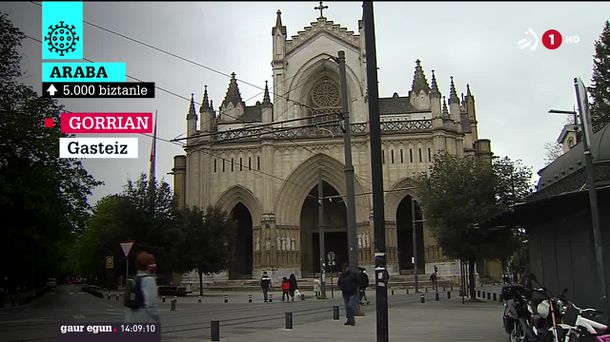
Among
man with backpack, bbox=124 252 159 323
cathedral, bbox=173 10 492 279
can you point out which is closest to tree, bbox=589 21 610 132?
cathedral, bbox=173 10 492 279

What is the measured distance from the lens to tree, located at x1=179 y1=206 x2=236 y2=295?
43438 mm

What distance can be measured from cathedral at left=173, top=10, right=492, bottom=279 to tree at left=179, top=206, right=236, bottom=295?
8.01 metres

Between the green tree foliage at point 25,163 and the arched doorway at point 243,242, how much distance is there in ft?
105

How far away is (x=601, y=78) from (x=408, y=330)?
30.6m

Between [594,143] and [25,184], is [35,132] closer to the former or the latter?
A: [25,184]

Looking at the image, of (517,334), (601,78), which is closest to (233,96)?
(601,78)

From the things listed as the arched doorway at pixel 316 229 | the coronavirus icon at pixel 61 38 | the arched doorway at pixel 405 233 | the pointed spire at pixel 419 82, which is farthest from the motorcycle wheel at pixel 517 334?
the pointed spire at pixel 419 82

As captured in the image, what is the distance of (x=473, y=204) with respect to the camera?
27.1 m

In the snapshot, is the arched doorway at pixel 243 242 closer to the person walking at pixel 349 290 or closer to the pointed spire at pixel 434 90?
the pointed spire at pixel 434 90

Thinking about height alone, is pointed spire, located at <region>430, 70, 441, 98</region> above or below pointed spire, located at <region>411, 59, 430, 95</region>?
below

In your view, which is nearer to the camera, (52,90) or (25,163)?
(52,90)

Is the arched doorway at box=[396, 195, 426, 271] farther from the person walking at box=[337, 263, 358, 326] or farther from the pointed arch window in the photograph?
the person walking at box=[337, 263, 358, 326]

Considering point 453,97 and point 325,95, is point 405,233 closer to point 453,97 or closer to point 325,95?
point 453,97
